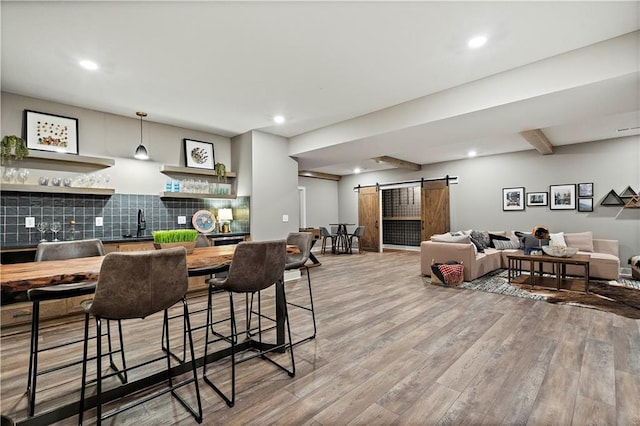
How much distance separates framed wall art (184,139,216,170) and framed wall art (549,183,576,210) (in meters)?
7.33

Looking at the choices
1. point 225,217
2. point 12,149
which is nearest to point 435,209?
point 225,217

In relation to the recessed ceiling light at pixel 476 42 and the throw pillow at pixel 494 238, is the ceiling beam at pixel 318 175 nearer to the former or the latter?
the throw pillow at pixel 494 238

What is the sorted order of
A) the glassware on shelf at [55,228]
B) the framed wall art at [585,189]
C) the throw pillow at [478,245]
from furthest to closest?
the framed wall art at [585,189], the throw pillow at [478,245], the glassware on shelf at [55,228]

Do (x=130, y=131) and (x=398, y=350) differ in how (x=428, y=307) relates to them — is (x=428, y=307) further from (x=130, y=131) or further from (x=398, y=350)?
(x=130, y=131)

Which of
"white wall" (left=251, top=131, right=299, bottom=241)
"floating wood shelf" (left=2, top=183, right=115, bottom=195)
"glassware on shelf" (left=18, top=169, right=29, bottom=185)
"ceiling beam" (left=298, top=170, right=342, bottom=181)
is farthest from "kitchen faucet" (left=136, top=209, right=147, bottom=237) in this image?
"ceiling beam" (left=298, top=170, right=342, bottom=181)

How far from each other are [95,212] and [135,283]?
368 cm

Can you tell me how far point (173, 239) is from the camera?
92.4 inches

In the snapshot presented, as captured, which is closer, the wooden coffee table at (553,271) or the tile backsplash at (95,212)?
the tile backsplash at (95,212)

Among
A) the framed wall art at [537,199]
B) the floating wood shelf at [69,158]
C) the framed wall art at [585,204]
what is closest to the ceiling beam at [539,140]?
the framed wall art at [537,199]

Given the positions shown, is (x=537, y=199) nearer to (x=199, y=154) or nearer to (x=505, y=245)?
(x=505, y=245)

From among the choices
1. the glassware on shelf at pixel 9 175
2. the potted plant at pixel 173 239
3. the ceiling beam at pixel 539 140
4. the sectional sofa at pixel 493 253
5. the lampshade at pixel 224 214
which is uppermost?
the ceiling beam at pixel 539 140

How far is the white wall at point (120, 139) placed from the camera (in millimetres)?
3836

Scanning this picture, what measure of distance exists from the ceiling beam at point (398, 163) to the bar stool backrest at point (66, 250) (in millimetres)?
5657

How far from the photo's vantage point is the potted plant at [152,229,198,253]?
2.27 m
